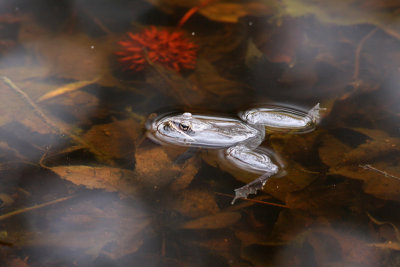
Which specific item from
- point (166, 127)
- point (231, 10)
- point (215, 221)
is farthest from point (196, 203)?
point (231, 10)

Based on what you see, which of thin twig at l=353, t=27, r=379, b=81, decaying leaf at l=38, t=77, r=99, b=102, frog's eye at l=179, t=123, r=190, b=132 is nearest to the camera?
frog's eye at l=179, t=123, r=190, b=132

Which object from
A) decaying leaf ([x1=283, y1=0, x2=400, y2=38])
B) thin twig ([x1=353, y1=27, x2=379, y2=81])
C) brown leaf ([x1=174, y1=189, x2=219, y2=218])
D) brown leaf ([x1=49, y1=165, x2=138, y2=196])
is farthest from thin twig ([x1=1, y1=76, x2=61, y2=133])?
decaying leaf ([x1=283, y1=0, x2=400, y2=38])

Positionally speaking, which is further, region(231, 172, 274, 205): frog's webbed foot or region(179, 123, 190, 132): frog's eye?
region(179, 123, 190, 132): frog's eye

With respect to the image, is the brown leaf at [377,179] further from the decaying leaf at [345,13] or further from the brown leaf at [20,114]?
the brown leaf at [20,114]

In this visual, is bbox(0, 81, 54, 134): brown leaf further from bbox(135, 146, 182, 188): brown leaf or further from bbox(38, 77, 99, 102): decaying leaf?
bbox(135, 146, 182, 188): brown leaf

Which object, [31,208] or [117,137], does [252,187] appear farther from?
[31,208]

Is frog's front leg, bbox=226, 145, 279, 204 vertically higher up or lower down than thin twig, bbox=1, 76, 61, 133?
lower down
